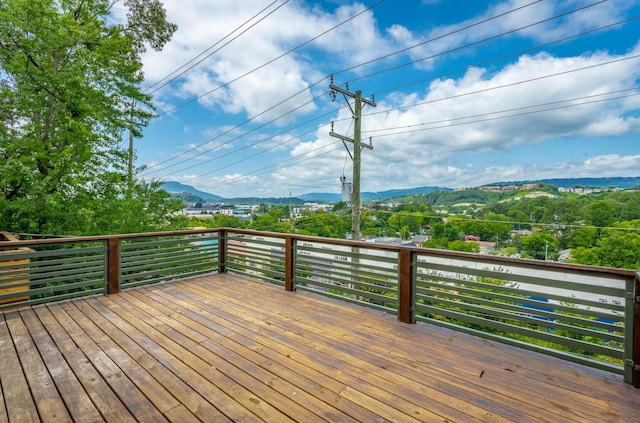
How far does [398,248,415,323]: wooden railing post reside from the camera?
3.03 m

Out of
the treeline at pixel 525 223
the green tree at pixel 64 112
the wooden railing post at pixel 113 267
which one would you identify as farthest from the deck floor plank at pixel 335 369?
the treeline at pixel 525 223

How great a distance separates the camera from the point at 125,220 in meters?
8.41

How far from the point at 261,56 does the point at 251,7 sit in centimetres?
226

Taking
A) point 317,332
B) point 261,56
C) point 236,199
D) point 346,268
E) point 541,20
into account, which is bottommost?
point 317,332

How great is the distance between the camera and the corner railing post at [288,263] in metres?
4.15

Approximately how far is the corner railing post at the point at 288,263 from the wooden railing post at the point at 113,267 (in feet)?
7.39

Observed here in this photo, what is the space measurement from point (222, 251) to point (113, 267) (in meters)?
1.60

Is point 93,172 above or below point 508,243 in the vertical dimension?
above

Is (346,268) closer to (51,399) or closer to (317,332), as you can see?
(317,332)

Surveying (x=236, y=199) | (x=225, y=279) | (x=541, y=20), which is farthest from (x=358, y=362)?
(x=236, y=199)

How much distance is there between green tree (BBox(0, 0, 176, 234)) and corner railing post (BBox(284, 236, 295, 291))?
17.3 ft

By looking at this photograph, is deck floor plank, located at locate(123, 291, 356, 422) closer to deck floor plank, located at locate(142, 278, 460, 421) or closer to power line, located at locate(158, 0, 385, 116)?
deck floor plank, located at locate(142, 278, 460, 421)

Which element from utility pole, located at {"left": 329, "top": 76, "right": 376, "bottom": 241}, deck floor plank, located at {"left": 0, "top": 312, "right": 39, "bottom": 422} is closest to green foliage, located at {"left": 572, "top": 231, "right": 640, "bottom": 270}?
utility pole, located at {"left": 329, "top": 76, "right": 376, "bottom": 241}

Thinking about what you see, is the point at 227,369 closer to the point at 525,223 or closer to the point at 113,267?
the point at 113,267
